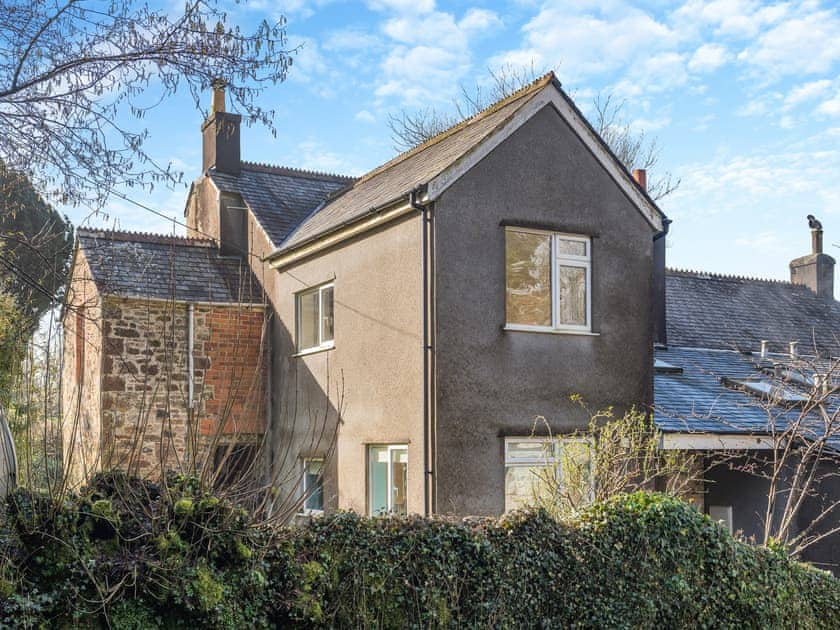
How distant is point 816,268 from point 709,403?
1442cm

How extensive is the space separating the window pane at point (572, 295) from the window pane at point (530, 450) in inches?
75.1

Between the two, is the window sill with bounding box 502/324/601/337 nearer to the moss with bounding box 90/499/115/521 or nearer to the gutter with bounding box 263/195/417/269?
the gutter with bounding box 263/195/417/269

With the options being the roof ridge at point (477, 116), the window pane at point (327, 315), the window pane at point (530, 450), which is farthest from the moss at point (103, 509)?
the roof ridge at point (477, 116)

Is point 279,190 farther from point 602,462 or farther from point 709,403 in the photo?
point 602,462

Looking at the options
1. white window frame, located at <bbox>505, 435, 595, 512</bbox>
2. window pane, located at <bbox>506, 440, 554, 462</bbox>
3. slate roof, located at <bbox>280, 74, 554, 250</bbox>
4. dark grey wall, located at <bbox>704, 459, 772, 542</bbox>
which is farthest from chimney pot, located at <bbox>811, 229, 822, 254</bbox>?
window pane, located at <bbox>506, 440, 554, 462</bbox>

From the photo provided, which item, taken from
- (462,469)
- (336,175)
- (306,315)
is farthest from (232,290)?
(462,469)

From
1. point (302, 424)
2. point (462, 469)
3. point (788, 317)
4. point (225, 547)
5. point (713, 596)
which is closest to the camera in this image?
point (225, 547)

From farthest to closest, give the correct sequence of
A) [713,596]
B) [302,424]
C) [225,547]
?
1. [302,424]
2. [713,596]
3. [225,547]

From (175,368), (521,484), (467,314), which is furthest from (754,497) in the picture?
(175,368)

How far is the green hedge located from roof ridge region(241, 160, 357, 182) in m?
14.4

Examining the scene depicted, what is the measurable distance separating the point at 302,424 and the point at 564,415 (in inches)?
205

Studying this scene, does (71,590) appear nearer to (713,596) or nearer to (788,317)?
(713,596)

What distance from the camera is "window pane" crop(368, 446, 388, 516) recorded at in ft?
46.8

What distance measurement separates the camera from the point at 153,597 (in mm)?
6863
